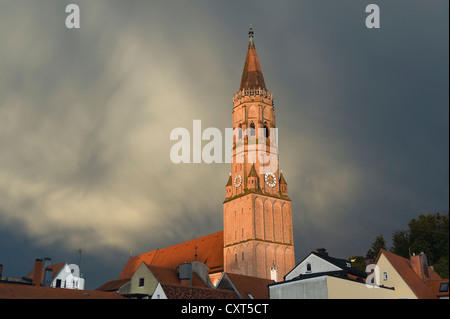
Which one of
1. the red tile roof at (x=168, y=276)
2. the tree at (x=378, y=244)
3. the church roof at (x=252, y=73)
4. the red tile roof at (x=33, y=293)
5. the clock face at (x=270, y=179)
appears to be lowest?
the red tile roof at (x=33, y=293)

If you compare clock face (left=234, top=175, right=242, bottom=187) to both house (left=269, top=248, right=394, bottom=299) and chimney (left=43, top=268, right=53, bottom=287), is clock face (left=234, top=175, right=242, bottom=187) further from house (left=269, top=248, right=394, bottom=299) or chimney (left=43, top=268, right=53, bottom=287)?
house (left=269, top=248, right=394, bottom=299)

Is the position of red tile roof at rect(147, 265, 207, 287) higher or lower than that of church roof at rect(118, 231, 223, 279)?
lower

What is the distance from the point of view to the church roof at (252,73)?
87.9 meters

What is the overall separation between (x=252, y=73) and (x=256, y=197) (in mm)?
22854

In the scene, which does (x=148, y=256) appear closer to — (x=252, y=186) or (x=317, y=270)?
(x=252, y=186)

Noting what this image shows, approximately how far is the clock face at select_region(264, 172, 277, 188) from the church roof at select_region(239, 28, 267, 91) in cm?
1548

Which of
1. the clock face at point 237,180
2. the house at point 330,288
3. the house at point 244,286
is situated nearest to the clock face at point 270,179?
the clock face at point 237,180

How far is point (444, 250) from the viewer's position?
63406 millimetres

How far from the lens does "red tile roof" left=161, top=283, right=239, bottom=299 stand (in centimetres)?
4534

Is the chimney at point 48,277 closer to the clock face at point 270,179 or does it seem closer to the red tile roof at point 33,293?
the red tile roof at point 33,293

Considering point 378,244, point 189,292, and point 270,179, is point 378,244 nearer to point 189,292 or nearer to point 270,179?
point 270,179

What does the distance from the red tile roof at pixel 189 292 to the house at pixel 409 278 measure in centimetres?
1393

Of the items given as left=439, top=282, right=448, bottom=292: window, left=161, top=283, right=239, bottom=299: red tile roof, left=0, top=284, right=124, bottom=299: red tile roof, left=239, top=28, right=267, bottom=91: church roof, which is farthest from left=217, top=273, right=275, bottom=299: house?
left=239, top=28, right=267, bottom=91: church roof

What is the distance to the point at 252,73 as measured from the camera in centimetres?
8925
